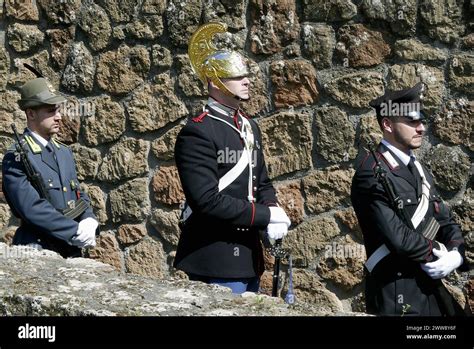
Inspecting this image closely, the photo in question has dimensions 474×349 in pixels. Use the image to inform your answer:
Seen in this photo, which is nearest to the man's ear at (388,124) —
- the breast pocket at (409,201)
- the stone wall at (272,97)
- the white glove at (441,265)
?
the breast pocket at (409,201)

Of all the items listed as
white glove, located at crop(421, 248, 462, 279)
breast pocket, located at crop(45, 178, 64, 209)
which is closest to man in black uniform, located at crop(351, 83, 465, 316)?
white glove, located at crop(421, 248, 462, 279)

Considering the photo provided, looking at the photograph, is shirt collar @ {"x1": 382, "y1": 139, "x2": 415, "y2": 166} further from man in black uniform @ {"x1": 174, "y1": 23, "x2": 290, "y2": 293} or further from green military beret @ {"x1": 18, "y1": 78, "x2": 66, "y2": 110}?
green military beret @ {"x1": 18, "y1": 78, "x2": 66, "y2": 110}

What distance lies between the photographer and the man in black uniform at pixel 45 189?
17.6 ft

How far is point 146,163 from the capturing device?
6.72 metres

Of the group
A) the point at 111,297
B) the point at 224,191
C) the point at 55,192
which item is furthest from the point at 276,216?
the point at 111,297

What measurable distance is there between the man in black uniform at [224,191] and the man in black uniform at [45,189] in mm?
542

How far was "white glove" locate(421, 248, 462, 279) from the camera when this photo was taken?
4.81 meters

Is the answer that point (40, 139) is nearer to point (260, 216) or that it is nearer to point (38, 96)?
point (38, 96)

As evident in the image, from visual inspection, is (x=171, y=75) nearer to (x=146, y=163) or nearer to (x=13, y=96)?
(x=146, y=163)

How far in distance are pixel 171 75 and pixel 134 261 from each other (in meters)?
1.09

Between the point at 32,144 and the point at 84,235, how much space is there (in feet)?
1.66

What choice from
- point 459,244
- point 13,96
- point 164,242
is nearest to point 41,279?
point 459,244

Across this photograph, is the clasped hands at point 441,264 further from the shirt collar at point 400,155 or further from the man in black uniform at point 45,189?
the man in black uniform at point 45,189

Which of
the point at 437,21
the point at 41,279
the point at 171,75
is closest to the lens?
the point at 41,279
